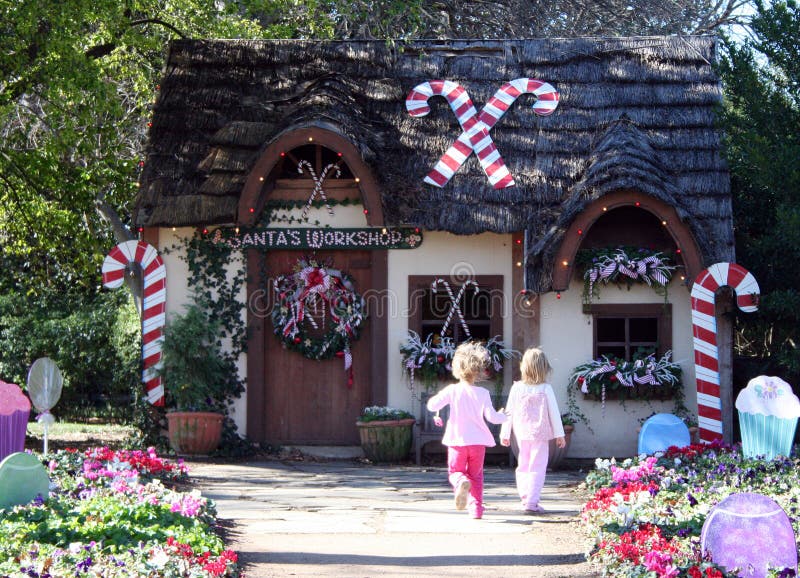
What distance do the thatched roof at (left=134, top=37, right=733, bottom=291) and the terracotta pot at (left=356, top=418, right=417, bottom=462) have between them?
7.25 feet

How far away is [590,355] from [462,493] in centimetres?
475

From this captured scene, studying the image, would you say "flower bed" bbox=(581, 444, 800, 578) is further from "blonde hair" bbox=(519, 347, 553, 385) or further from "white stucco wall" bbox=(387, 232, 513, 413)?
A: "white stucco wall" bbox=(387, 232, 513, 413)

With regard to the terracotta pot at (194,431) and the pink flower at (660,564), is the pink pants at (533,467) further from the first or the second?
the terracotta pot at (194,431)

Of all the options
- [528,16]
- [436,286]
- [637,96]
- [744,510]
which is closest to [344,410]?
[436,286]

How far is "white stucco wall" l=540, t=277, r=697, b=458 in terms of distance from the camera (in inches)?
498

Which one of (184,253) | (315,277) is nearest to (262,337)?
(315,277)

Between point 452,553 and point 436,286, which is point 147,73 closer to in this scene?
point 436,286

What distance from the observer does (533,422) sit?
892 centimetres

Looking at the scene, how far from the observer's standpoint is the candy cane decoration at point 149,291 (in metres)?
12.7

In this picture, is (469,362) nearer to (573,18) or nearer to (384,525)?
(384,525)

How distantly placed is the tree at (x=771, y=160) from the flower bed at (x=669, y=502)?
2497 millimetres

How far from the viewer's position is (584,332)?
12750mm

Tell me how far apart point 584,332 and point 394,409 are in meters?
2.37

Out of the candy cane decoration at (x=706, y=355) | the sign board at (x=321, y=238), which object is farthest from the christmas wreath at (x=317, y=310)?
the candy cane decoration at (x=706, y=355)
